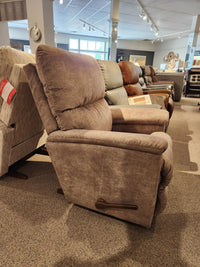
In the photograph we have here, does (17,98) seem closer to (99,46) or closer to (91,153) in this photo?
(91,153)

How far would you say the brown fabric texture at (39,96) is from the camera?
0.98m

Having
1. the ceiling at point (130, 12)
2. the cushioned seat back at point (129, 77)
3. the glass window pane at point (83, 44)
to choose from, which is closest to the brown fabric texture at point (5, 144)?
the cushioned seat back at point (129, 77)

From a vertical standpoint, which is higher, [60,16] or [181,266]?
[60,16]

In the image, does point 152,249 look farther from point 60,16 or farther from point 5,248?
point 60,16

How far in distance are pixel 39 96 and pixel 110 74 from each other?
1.04 meters

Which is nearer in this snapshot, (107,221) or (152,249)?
(152,249)

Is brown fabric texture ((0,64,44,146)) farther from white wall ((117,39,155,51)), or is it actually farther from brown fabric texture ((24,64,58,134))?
white wall ((117,39,155,51))

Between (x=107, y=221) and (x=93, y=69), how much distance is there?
1.03 metres

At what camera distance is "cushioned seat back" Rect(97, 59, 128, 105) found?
5.78 ft

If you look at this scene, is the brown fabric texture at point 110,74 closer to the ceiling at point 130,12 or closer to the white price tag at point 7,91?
the white price tag at point 7,91

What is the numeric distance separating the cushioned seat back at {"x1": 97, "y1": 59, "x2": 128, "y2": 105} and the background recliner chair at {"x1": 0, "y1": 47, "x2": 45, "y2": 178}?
2.24 ft

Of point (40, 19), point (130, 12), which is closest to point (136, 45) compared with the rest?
point (130, 12)

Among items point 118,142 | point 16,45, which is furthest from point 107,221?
point 16,45

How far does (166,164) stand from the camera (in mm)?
876
